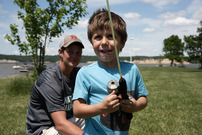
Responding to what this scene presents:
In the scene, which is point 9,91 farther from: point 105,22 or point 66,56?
point 105,22

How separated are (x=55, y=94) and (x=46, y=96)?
4.9 inches

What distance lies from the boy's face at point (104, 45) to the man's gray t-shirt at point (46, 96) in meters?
1.19

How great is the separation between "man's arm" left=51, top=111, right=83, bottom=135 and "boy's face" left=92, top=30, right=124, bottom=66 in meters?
1.08

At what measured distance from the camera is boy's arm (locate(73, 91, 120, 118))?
141 cm

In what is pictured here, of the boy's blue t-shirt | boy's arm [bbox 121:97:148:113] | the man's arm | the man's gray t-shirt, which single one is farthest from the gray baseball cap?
boy's arm [bbox 121:97:148:113]

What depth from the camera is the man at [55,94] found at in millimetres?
2590

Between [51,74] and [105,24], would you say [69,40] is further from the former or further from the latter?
[105,24]

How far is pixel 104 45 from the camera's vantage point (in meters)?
1.69

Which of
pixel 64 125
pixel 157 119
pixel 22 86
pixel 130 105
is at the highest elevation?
pixel 130 105

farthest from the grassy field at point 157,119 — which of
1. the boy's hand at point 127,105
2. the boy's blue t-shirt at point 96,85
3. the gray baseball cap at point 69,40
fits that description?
the boy's hand at point 127,105

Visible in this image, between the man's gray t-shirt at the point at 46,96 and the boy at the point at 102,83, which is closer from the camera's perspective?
the boy at the point at 102,83

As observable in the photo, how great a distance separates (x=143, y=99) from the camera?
1.91 metres

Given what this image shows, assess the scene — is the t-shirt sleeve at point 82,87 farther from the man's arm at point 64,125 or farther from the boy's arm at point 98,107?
the man's arm at point 64,125

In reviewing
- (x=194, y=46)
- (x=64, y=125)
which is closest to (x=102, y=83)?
(x=64, y=125)
